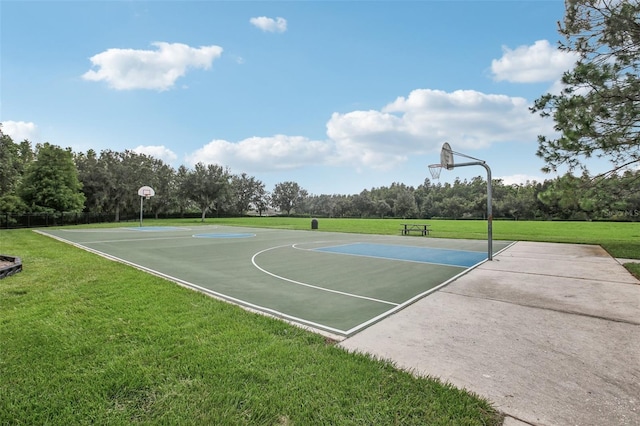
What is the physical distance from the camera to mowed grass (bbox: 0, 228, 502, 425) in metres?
2.25

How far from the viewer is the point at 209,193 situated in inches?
1625

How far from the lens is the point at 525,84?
533 inches

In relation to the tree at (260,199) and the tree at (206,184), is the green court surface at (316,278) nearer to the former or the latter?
the tree at (206,184)

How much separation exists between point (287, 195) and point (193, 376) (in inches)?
3665

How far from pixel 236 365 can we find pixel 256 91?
19625mm

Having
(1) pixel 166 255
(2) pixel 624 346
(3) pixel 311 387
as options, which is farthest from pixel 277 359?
(1) pixel 166 255

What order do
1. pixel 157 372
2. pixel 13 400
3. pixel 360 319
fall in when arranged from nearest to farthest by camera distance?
pixel 13 400, pixel 157 372, pixel 360 319

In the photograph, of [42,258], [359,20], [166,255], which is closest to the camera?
[42,258]

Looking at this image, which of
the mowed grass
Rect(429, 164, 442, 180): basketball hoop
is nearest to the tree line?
Rect(429, 164, 442, 180): basketball hoop

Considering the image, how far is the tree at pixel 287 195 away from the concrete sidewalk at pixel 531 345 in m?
89.7

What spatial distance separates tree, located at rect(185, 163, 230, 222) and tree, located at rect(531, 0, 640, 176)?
125ft

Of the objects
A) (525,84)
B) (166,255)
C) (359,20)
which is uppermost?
(359,20)

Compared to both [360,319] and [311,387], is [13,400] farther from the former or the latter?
[360,319]

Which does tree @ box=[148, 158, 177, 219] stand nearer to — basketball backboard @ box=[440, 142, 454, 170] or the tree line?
the tree line
